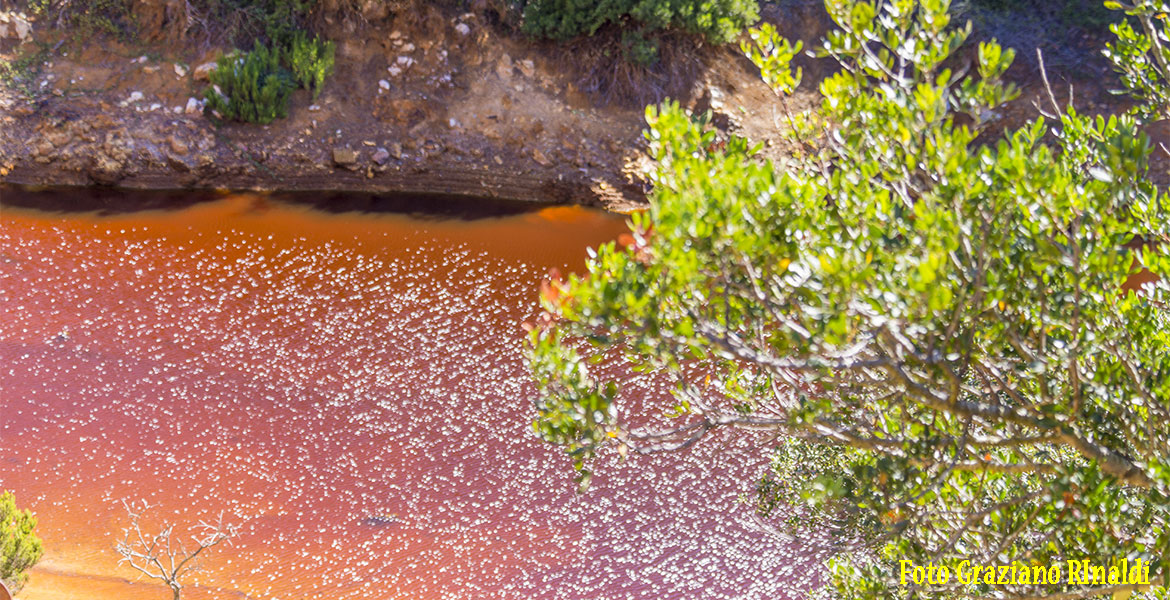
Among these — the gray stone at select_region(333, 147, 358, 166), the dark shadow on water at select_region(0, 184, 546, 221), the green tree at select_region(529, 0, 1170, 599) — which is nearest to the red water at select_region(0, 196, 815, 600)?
the dark shadow on water at select_region(0, 184, 546, 221)

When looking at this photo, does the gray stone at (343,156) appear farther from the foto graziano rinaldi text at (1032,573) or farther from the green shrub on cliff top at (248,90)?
the foto graziano rinaldi text at (1032,573)

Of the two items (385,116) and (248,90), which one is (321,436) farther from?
(248,90)

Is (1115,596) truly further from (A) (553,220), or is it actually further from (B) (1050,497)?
(A) (553,220)

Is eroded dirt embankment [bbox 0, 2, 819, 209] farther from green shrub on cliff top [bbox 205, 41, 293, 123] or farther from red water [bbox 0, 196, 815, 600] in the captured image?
red water [bbox 0, 196, 815, 600]

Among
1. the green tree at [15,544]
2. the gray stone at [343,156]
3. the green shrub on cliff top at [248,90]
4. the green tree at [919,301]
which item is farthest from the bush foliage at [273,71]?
the green tree at [919,301]

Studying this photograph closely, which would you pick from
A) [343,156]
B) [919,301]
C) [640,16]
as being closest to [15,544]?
[919,301]

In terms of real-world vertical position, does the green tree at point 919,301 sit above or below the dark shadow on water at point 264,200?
above
